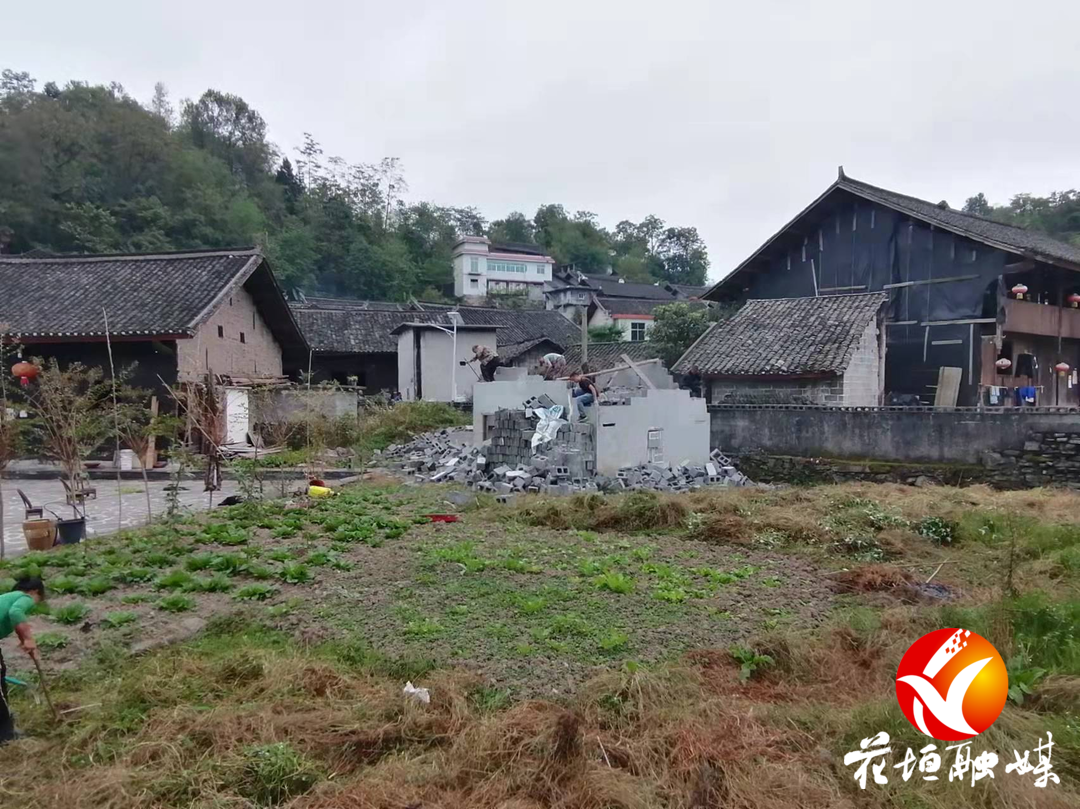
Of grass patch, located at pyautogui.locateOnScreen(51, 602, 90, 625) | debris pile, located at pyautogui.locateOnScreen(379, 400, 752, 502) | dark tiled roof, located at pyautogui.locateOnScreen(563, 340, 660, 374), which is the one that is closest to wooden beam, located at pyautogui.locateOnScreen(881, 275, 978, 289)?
debris pile, located at pyautogui.locateOnScreen(379, 400, 752, 502)

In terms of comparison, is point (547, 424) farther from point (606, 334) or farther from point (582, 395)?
point (606, 334)

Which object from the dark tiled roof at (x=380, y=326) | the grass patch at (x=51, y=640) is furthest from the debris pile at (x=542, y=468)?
the dark tiled roof at (x=380, y=326)

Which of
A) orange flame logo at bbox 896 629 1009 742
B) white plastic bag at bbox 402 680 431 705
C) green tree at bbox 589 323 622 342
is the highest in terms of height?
green tree at bbox 589 323 622 342

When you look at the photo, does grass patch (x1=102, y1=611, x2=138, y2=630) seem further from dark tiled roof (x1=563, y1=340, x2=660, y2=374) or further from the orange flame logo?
dark tiled roof (x1=563, y1=340, x2=660, y2=374)

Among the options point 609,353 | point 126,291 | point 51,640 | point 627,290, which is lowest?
point 51,640

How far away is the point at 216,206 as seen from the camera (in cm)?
3553

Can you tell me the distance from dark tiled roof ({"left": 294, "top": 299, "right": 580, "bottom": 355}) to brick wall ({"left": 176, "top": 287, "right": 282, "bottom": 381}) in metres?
5.12

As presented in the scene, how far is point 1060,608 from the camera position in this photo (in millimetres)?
5230

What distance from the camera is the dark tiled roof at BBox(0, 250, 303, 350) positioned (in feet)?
53.5

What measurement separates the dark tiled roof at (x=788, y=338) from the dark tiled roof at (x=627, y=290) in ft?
89.5

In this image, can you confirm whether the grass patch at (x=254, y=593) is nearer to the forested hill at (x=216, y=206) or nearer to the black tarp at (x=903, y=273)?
the black tarp at (x=903, y=273)

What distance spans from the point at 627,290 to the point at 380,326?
23.4 meters

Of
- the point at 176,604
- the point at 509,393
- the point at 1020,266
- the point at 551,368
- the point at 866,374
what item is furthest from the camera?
the point at 866,374

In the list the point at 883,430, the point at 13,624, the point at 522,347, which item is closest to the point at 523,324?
the point at 522,347
